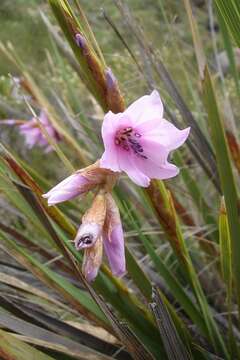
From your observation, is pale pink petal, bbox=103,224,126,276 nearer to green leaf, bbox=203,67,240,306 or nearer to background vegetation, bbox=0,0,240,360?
background vegetation, bbox=0,0,240,360

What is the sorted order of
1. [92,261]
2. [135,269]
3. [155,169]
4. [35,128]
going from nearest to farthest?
[92,261] → [155,169] → [135,269] → [35,128]

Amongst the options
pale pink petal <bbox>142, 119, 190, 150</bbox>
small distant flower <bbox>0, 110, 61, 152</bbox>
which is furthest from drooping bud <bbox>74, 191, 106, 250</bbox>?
small distant flower <bbox>0, 110, 61, 152</bbox>

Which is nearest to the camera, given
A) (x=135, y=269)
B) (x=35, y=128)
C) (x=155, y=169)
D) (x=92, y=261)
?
(x=92, y=261)

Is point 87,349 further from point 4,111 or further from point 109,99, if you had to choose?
point 4,111

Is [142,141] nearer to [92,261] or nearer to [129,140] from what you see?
[129,140]

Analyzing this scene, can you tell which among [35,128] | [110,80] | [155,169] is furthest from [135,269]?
[35,128]

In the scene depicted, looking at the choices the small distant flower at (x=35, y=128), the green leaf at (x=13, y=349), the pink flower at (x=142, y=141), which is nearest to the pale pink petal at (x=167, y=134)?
the pink flower at (x=142, y=141)

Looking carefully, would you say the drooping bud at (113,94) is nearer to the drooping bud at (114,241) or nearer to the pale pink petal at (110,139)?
the pale pink petal at (110,139)

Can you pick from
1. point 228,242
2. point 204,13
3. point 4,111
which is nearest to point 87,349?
point 228,242
